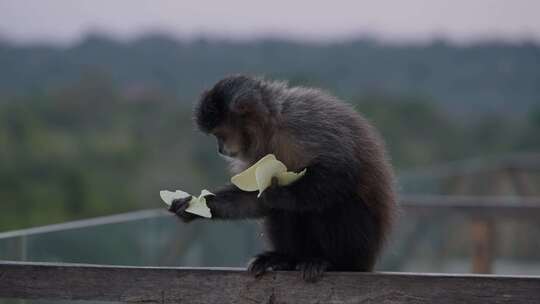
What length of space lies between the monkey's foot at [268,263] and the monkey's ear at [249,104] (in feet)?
2.36

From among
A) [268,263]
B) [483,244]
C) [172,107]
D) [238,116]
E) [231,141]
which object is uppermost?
[238,116]

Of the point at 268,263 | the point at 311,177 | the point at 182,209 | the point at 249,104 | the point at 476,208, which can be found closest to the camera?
the point at 268,263

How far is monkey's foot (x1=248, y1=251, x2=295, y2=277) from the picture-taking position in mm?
3658

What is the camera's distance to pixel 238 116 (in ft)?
15.3

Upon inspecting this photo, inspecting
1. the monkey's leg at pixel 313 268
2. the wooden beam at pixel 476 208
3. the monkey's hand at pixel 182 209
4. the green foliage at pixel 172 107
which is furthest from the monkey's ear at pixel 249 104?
the green foliage at pixel 172 107

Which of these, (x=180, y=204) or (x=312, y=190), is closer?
(x=312, y=190)

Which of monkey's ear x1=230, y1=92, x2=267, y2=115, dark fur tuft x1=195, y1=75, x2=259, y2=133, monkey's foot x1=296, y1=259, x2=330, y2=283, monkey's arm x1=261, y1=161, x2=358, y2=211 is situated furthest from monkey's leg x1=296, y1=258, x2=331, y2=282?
dark fur tuft x1=195, y1=75, x2=259, y2=133

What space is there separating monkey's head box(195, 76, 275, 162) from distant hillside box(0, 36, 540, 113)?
521 inches

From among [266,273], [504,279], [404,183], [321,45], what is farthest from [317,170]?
[321,45]

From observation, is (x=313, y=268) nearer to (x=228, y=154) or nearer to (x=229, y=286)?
(x=229, y=286)

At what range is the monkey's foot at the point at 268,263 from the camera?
3.66 m

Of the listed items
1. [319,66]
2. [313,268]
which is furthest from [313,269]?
[319,66]

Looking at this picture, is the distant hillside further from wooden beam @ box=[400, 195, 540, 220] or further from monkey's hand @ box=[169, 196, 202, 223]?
monkey's hand @ box=[169, 196, 202, 223]

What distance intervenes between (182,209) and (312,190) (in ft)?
2.13
